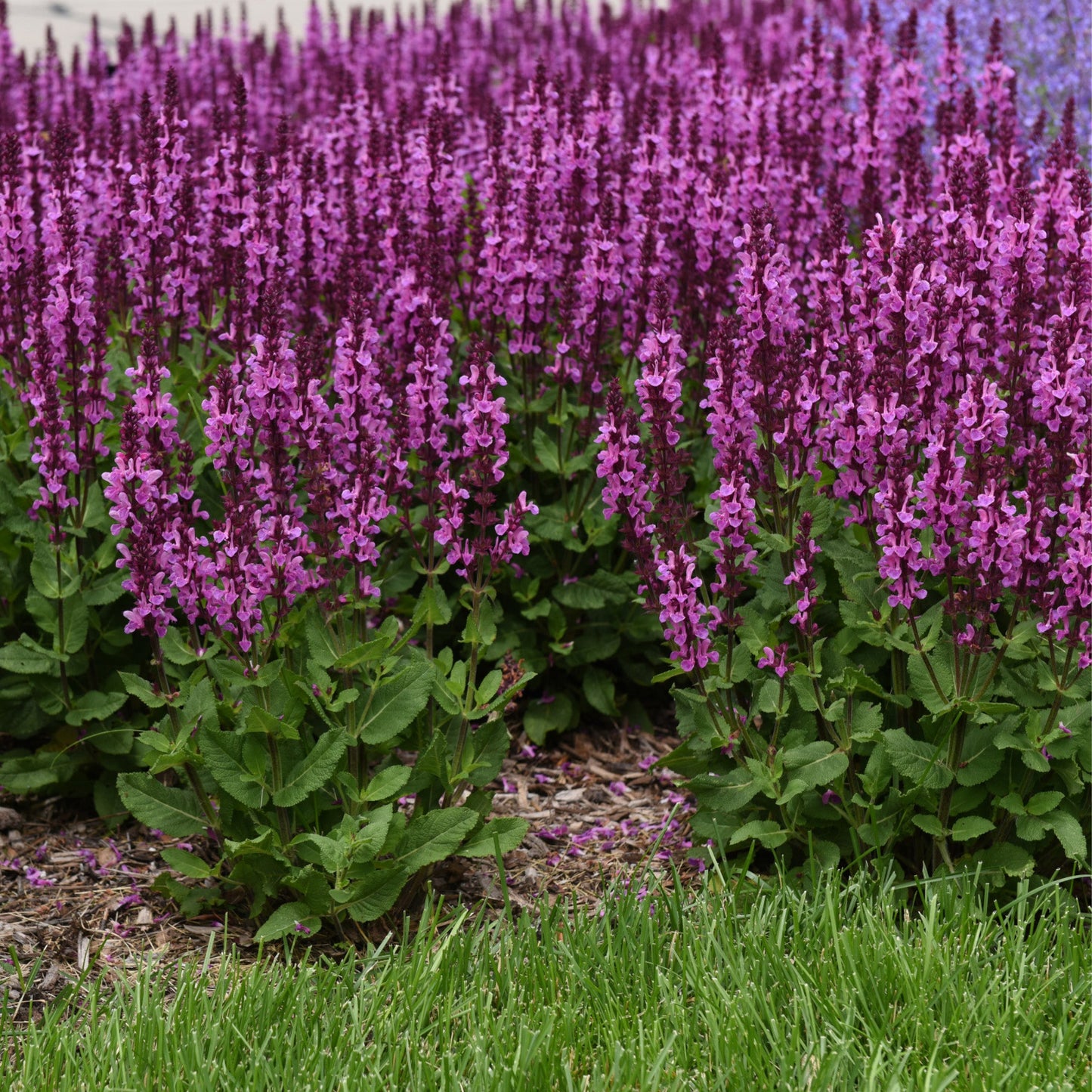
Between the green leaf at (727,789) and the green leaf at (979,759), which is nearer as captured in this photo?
the green leaf at (979,759)

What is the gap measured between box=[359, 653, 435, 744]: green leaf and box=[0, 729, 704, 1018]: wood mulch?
1.68ft

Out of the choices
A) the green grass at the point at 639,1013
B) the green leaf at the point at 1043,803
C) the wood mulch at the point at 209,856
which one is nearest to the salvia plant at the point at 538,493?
the green leaf at the point at 1043,803

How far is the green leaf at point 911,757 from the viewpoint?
13.7ft

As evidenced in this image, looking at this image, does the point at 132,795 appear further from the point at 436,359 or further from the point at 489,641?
the point at 436,359

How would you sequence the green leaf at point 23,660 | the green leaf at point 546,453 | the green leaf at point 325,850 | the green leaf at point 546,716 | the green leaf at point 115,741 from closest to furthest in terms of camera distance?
the green leaf at point 325,850 < the green leaf at point 23,660 < the green leaf at point 115,741 < the green leaf at point 546,453 < the green leaf at point 546,716

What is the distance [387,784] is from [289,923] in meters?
0.50

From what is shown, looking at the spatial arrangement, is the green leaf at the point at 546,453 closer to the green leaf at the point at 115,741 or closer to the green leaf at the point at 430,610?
the green leaf at the point at 430,610

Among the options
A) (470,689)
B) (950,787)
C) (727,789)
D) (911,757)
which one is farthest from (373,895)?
(950,787)

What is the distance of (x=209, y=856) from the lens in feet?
15.4

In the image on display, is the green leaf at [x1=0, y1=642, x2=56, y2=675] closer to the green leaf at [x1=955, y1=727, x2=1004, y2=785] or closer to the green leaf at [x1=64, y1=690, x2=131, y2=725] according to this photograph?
the green leaf at [x1=64, y1=690, x2=131, y2=725]

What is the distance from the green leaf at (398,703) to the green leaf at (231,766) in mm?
351

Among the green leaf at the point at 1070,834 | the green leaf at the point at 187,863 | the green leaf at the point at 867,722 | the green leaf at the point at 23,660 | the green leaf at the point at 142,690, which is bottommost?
the green leaf at the point at 187,863

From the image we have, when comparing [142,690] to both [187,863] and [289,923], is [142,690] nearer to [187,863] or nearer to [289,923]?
[187,863]

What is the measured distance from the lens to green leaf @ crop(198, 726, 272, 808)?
4.11 m
